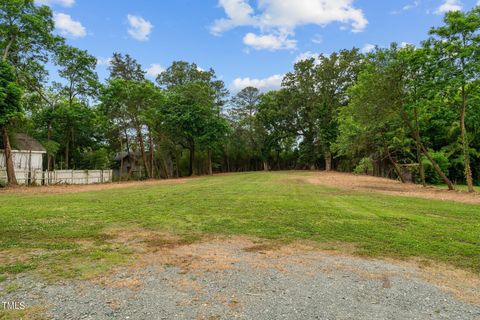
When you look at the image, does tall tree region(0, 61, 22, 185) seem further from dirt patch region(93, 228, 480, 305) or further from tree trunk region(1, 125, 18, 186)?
dirt patch region(93, 228, 480, 305)

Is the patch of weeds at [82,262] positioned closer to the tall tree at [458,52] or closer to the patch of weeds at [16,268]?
the patch of weeds at [16,268]

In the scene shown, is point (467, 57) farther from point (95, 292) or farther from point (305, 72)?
point (305, 72)

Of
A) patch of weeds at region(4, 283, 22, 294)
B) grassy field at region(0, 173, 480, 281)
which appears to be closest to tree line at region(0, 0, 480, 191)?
grassy field at region(0, 173, 480, 281)

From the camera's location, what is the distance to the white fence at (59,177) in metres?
19.1

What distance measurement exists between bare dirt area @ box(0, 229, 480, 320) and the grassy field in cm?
52

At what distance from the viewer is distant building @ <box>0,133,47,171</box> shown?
69.6ft

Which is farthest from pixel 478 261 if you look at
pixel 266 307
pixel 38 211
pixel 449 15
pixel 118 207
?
pixel 449 15

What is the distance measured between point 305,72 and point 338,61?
14.2 ft

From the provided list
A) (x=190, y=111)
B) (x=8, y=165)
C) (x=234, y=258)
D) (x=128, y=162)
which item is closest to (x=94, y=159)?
(x=128, y=162)

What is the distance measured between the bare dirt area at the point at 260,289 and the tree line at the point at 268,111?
13.3 meters

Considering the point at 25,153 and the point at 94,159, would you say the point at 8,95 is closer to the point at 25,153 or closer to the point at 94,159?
the point at 25,153

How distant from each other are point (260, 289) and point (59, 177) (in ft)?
69.9

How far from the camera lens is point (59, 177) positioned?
21.0 metres

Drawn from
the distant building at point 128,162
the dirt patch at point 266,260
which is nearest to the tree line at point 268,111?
the distant building at point 128,162
